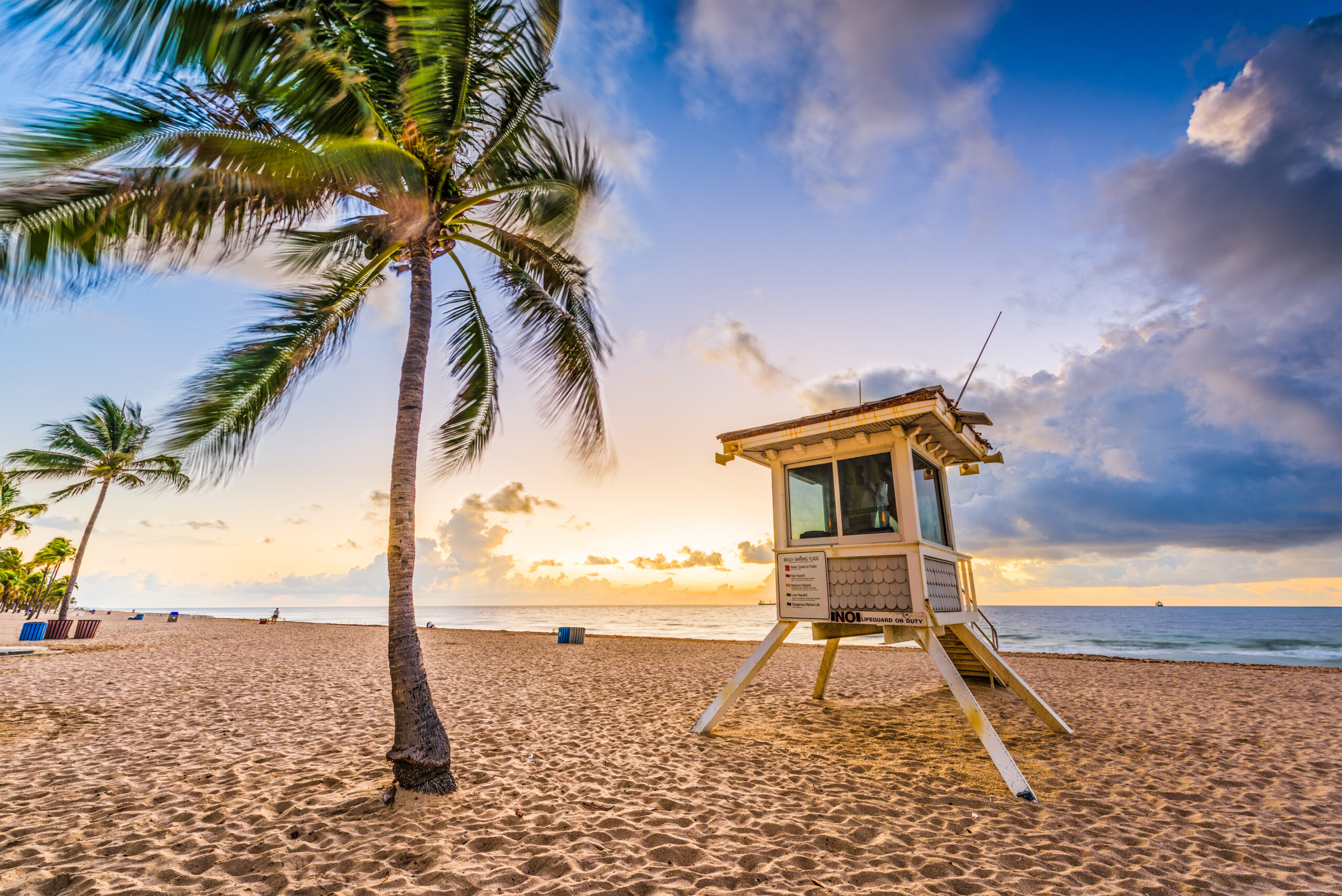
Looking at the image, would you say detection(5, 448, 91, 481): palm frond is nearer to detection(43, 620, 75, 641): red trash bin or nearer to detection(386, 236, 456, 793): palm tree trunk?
detection(43, 620, 75, 641): red trash bin

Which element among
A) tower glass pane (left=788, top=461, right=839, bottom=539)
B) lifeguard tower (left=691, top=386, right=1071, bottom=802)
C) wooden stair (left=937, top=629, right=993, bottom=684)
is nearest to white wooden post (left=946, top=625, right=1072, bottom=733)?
lifeguard tower (left=691, top=386, right=1071, bottom=802)

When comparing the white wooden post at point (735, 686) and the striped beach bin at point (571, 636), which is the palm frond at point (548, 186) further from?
the striped beach bin at point (571, 636)

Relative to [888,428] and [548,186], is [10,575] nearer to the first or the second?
[548,186]

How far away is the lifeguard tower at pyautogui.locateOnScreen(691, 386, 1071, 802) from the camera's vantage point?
6293mm

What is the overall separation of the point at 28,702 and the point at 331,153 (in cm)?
1037

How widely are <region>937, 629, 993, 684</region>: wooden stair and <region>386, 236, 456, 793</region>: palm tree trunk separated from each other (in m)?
7.60

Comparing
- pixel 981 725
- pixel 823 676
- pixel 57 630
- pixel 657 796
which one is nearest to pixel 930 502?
pixel 981 725

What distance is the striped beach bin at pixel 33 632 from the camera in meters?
16.6

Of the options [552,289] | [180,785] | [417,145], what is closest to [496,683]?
[180,785]

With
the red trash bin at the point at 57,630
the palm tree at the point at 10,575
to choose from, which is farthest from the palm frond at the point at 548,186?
the palm tree at the point at 10,575

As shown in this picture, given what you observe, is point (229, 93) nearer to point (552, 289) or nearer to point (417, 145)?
point (417, 145)

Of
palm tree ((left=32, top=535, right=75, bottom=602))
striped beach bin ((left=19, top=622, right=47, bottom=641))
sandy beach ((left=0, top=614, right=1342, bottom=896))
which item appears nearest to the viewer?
sandy beach ((left=0, top=614, right=1342, bottom=896))

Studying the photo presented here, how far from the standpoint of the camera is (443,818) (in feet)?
14.1

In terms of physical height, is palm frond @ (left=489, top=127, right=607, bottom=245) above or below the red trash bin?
above
